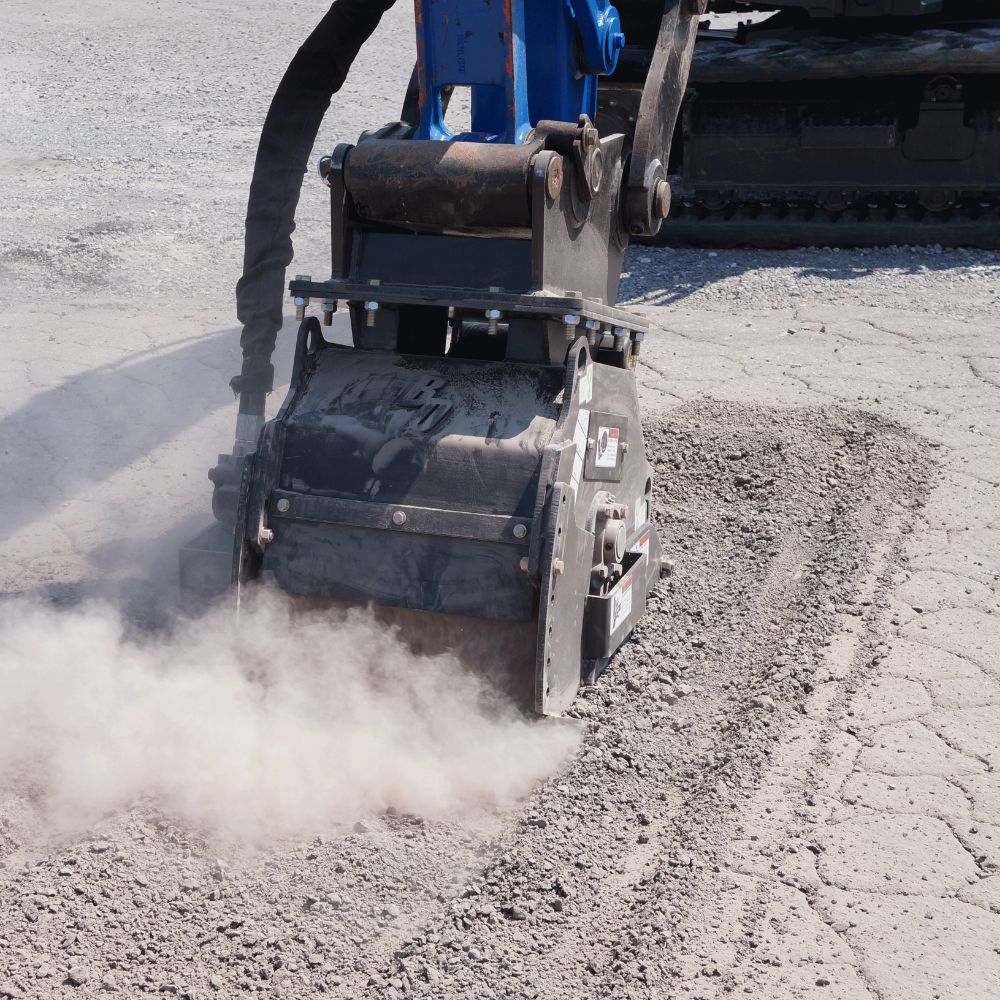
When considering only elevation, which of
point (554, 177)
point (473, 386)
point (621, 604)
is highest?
point (554, 177)

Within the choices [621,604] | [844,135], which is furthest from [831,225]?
[621,604]

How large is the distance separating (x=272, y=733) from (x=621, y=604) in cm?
101

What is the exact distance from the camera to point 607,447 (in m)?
3.50

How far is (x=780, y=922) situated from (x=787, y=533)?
2188mm

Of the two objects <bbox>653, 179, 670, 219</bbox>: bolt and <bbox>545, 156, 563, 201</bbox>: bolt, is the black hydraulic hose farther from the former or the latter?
<bbox>545, 156, 563, 201</bbox>: bolt

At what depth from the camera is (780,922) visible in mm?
2766

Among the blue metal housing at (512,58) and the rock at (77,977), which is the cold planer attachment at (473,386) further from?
the rock at (77,977)

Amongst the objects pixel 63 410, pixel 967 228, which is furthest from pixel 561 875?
pixel 967 228

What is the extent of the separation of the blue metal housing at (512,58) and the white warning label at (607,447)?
84 cm

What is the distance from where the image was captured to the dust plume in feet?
10.2

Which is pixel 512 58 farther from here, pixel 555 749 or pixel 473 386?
pixel 555 749

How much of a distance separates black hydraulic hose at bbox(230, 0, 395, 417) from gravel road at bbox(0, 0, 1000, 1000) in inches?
32.6

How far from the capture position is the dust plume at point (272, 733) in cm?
310

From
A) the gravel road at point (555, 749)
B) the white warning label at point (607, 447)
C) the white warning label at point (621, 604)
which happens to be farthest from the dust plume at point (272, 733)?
the white warning label at point (607, 447)
